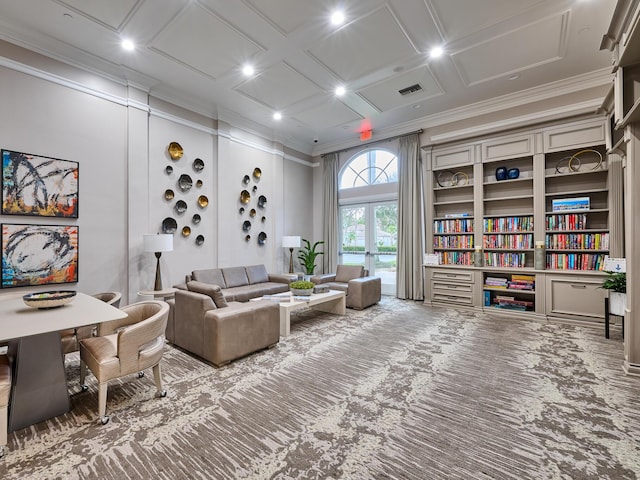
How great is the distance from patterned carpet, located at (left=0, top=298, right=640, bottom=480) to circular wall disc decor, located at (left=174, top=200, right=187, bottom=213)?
247 centimetres

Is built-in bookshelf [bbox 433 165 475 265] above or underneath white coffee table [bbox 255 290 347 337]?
above

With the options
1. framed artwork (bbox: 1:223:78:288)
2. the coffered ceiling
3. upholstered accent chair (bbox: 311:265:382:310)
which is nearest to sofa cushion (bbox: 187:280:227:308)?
framed artwork (bbox: 1:223:78:288)

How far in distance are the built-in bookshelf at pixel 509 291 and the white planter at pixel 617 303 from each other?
1.05 m

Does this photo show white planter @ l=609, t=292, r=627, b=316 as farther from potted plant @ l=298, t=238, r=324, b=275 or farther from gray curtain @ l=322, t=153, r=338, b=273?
potted plant @ l=298, t=238, r=324, b=275

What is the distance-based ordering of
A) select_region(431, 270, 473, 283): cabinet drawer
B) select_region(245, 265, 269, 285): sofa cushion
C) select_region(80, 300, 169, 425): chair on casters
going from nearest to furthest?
select_region(80, 300, 169, 425): chair on casters, select_region(431, 270, 473, 283): cabinet drawer, select_region(245, 265, 269, 285): sofa cushion

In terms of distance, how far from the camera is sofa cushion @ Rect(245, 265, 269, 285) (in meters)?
5.68

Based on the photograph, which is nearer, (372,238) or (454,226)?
(454,226)

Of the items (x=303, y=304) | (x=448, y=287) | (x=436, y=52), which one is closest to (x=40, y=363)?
(x=303, y=304)

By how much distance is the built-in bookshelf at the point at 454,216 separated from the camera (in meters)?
5.41

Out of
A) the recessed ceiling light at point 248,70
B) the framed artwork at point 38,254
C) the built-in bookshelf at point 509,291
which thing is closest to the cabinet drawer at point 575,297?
the built-in bookshelf at point 509,291

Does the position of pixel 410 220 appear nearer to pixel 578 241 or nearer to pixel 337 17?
pixel 578 241

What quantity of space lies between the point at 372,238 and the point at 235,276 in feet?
10.4

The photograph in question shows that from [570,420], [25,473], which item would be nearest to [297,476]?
[25,473]

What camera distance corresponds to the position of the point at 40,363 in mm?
1956
